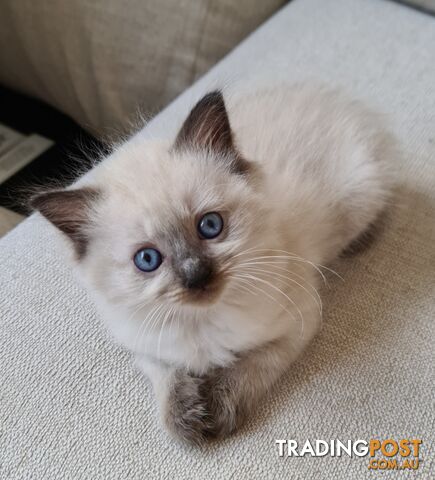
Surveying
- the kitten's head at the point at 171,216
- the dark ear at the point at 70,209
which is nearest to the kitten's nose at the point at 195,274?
the kitten's head at the point at 171,216

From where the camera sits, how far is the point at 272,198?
1054mm

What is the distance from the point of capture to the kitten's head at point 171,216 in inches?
33.9

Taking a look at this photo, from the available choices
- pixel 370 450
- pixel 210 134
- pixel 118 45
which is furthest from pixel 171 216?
pixel 118 45

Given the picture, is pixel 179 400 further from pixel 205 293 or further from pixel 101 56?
pixel 101 56

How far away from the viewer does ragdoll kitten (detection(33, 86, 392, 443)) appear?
88 cm

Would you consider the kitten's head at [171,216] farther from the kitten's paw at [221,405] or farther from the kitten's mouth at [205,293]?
the kitten's paw at [221,405]

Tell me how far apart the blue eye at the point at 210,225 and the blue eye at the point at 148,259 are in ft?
0.28

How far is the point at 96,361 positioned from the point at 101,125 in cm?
156

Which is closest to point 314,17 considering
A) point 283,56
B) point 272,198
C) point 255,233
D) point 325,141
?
point 283,56

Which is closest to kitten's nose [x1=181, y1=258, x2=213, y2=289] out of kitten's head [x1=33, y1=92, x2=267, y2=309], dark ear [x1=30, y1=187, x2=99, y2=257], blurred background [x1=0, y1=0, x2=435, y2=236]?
kitten's head [x1=33, y1=92, x2=267, y2=309]

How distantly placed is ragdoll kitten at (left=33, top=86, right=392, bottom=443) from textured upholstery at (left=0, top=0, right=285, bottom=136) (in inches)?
40.1

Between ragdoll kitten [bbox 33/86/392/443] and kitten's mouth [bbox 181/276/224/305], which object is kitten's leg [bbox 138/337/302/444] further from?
kitten's mouth [bbox 181/276/224/305]

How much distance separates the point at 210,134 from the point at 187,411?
0.52 m

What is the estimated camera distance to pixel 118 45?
6.89ft
